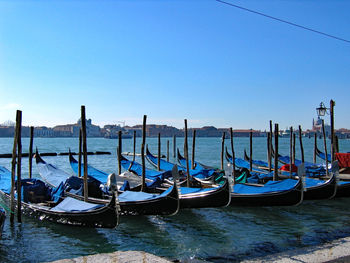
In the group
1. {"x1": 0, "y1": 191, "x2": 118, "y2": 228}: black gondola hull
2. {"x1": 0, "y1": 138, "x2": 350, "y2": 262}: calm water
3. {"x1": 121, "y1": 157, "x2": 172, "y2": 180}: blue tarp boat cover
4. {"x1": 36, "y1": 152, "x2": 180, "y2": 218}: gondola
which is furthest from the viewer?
{"x1": 121, "y1": 157, "x2": 172, "y2": 180}: blue tarp boat cover

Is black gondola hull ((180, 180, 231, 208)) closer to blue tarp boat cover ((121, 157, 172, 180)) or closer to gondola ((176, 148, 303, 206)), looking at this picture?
gondola ((176, 148, 303, 206))

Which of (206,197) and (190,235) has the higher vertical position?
(206,197)

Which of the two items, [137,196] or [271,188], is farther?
[271,188]

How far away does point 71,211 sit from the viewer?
6797 mm

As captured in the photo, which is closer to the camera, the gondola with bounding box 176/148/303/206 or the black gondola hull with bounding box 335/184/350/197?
the gondola with bounding box 176/148/303/206

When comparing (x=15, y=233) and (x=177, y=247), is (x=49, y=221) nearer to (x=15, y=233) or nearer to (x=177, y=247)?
(x=15, y=233)

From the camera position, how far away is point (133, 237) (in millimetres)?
6738

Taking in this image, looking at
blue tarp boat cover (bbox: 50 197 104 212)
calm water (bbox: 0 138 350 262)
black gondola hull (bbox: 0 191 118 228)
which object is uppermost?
blue tarp boat cover (bbox: 50 197 104 212)

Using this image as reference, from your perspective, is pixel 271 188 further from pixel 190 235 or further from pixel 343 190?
pixel 190 235

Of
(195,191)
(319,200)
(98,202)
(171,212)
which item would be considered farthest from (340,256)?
→ (319,200)

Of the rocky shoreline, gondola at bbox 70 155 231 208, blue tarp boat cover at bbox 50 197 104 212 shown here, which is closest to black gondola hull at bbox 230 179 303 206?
gondola at bbox 70 155 231 208

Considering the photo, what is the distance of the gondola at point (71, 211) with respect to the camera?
6422 mm

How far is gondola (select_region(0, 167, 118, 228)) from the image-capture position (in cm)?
642

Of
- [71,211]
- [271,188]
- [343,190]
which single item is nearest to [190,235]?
[71,211]
